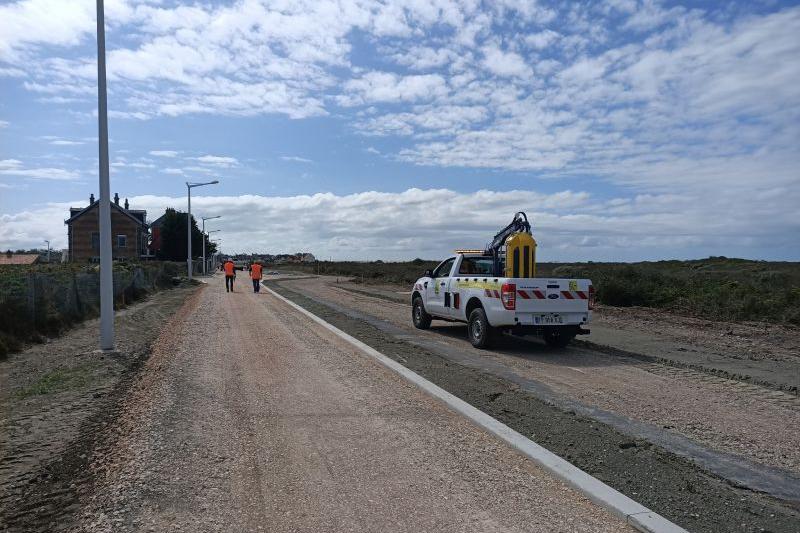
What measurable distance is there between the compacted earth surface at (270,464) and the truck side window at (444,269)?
6378mm

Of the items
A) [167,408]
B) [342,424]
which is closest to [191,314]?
[167,408]

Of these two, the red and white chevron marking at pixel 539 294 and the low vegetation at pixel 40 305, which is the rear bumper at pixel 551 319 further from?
the low vegetation at pixel 40 305

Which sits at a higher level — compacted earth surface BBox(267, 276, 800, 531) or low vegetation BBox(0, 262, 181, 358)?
low vegetation BBox(0, 262, 181, 358)

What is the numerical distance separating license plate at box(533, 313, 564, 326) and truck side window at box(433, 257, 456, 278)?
11.7 feet

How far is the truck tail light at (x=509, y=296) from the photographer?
39.7 feet

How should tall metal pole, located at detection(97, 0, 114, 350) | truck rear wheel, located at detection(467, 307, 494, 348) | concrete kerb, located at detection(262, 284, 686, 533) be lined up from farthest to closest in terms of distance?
truck rear wheel, located at detection(467, 307, 494, 348) → tall metal pole, located at detection(97, 0, 114, 350) → concrete kerb, located at detection(262, 284, 686, 533)

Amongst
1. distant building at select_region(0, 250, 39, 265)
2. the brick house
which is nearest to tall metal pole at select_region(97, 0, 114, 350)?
distant building at select_region(0, 250, 39, 265)

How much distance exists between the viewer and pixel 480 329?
1309 centimetres

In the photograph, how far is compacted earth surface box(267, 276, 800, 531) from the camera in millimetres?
4984

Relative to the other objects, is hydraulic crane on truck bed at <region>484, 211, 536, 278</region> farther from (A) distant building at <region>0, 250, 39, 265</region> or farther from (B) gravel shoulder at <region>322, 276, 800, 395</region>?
(A) distant building at <region>0, 250, 39, 265</region>

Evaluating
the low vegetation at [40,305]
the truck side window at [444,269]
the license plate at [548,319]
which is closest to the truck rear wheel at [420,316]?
the truck side window at [444,269]

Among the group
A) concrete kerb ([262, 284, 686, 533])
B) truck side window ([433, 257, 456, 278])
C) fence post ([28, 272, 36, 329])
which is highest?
truck side window ([433, 257, 456, 278])

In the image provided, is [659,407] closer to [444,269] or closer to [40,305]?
[444,269]

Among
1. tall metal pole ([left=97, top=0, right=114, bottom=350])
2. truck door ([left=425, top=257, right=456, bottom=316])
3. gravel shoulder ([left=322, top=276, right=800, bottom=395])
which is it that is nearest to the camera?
gravel shoulder ([left=322, top=276, right=800, bottom=395])
